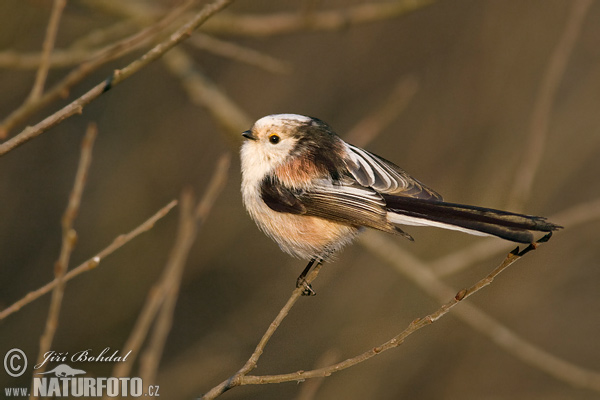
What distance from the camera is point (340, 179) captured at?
256 centimetres

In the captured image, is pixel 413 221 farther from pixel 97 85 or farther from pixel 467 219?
pixel 97 85

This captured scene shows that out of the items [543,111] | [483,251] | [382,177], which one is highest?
[543,111]

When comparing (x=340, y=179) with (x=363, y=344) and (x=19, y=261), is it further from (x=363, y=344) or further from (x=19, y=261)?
(x=19, y=261)

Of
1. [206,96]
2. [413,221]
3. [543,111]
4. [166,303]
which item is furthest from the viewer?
[206,96]

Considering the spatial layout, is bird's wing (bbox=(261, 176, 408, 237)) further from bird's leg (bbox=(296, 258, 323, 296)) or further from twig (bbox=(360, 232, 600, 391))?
twig (bbox=(360, 232, 600, 391))

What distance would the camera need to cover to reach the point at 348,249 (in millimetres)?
4453

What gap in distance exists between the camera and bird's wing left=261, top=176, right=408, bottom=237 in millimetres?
2451

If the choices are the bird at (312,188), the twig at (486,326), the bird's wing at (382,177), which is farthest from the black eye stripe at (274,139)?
the twig at (486,326)

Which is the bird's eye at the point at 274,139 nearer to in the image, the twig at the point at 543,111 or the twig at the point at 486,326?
the twig at the point at 486,326

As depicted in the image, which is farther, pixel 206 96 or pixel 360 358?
pixel 206 96

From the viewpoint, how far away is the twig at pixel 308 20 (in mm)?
3168

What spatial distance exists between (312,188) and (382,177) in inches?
11.8

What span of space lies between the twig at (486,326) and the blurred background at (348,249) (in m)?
0.76

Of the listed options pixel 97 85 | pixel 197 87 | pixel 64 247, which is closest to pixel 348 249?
pixel 197 87
